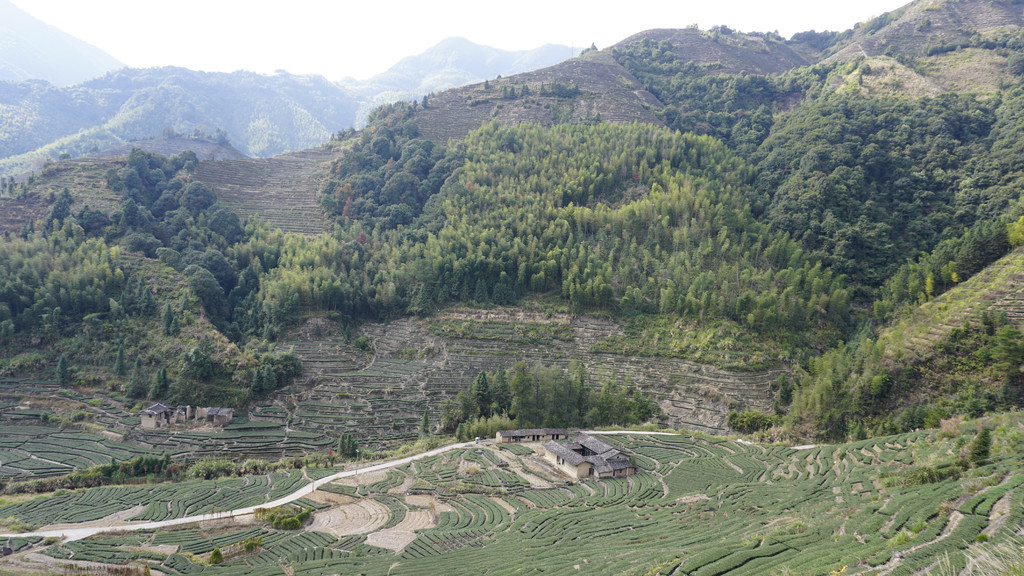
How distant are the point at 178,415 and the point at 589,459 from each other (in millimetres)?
30806

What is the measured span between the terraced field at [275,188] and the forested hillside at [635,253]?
33.8 inches

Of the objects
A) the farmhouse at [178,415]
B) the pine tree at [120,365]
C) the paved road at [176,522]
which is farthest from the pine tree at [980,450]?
the pine tree at [120,365]

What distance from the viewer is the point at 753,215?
2325 inches

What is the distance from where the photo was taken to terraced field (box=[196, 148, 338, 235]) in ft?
225

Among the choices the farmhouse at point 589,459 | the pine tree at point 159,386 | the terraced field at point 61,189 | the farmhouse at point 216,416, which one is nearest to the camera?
the farmhouse at point 589,459

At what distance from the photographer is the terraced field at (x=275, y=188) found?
6862 centimetres

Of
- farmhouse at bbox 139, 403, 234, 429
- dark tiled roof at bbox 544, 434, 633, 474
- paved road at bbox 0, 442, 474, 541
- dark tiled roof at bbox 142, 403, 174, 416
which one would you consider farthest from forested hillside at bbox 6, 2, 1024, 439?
paved road at bbox 0, 442, 474, 541

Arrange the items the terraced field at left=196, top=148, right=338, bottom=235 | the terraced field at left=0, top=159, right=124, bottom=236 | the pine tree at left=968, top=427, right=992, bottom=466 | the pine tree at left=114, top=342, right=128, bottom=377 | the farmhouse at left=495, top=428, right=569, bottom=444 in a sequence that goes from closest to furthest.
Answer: the pine tree at left=968, top=427, right=992, bottom=466 < the farmhouse at left=495, top=428, right=569, bottom=444 < the pine tree at left=114, top=342, right=128, bottom=377 < the terraced field at left=0, top=159, right=124, bottom=236 < the terraced field at left=196, top=148, right=338, bottom=235

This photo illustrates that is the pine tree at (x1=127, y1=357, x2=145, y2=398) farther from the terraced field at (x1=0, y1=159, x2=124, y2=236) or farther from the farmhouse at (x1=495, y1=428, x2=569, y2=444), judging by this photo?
the farmhouse at (x1=495, y1=428, x2=569, y2=444)

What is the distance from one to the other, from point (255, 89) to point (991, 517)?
8863 inches

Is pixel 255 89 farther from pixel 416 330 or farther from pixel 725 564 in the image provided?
pixel 725 564

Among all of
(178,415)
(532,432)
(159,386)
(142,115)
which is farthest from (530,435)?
(142,115)

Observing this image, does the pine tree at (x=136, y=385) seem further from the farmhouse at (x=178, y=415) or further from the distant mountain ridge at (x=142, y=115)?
the distant mountain ridge at (x=142, y=115)

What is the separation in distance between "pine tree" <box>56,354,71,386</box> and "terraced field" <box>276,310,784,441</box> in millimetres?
15364
